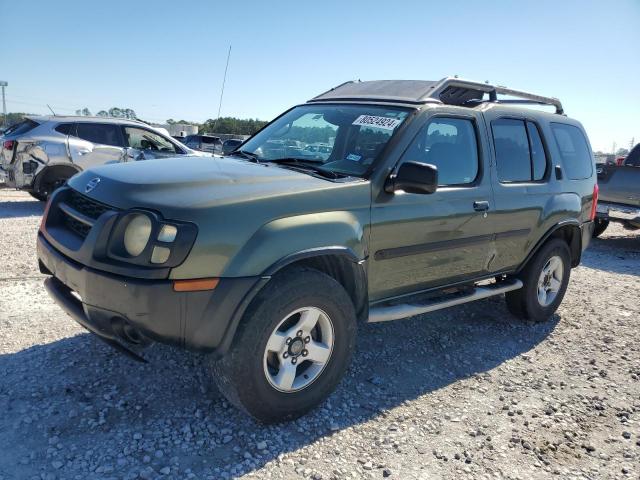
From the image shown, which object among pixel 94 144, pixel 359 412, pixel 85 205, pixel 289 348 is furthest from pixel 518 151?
pixel 94 144

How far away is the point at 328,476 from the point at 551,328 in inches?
131

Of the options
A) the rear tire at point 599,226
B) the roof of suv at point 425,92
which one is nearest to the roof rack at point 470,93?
the roof of suv at point 425,92

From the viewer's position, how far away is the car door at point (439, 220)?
341 centimetres

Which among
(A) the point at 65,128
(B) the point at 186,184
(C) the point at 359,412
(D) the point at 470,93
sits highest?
(D) the point at 470,93

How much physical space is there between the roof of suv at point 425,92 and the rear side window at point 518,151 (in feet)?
0.91

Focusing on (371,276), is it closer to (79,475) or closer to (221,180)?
(221,180)

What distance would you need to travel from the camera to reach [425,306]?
A: 3746 mm

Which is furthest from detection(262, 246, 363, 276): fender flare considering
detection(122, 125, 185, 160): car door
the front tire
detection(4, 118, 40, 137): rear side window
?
detection(4, 118, 40, 137): rear side window

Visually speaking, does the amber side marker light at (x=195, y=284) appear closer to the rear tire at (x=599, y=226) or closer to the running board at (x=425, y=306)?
the running board at (x=425, y=306)

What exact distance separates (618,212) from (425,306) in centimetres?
713

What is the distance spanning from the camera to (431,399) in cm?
352

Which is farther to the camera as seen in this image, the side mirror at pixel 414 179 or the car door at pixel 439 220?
the car door at pixel 439 220

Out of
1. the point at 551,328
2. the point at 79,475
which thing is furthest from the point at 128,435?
the point at 551,328

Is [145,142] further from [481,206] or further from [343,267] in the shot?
[343,267]
